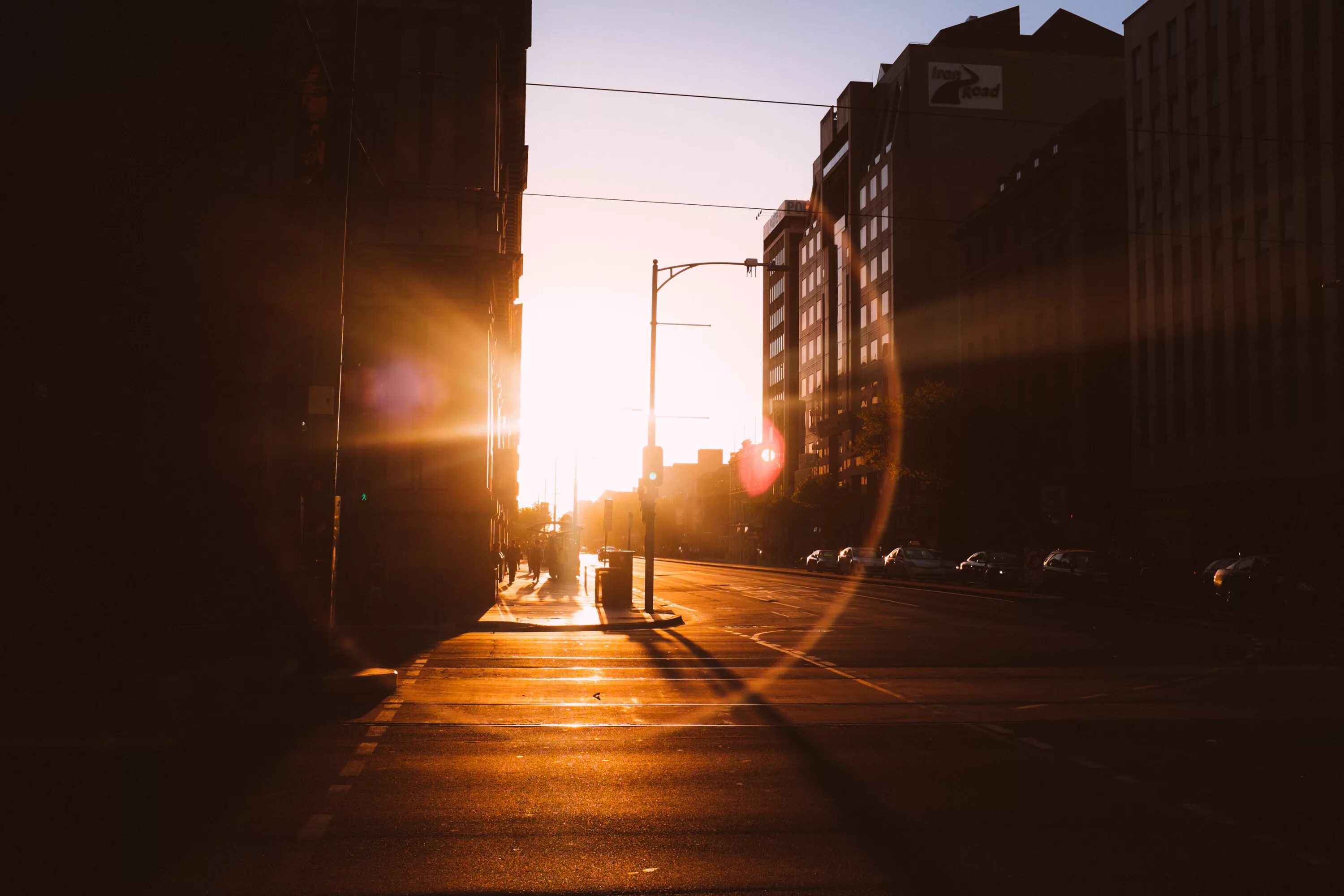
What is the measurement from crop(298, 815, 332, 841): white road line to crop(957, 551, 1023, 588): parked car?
4402 centimetres

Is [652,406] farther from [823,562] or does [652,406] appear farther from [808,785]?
[823,562]

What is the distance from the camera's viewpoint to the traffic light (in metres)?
30.5

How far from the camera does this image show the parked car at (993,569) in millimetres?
48781

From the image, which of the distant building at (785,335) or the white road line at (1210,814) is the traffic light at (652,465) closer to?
the white road line at (1210,814)

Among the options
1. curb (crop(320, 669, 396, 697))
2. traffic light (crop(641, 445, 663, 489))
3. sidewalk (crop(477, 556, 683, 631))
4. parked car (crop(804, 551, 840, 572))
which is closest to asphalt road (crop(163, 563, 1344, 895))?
curb (crop(320, 669, 396, 697))

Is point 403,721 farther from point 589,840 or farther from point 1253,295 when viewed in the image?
point 1253,295

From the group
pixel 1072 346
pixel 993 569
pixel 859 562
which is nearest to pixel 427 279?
pixel 993 569

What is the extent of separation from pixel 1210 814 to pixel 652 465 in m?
23.7

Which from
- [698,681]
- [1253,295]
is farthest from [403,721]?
[1253,295]

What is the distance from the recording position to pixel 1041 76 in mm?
88938

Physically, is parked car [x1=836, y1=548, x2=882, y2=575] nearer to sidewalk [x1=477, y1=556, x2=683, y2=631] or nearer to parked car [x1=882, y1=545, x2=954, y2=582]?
parked car [x1=882, y1=545, x2=954, y2=582]

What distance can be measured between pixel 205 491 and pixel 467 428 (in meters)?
9.05

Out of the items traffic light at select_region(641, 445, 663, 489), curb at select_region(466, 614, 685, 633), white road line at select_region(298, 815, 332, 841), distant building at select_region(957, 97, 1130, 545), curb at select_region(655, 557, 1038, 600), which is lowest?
curb at select_region(655, 557, 1038, 600)

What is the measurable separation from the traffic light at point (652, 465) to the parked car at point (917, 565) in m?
25.8
